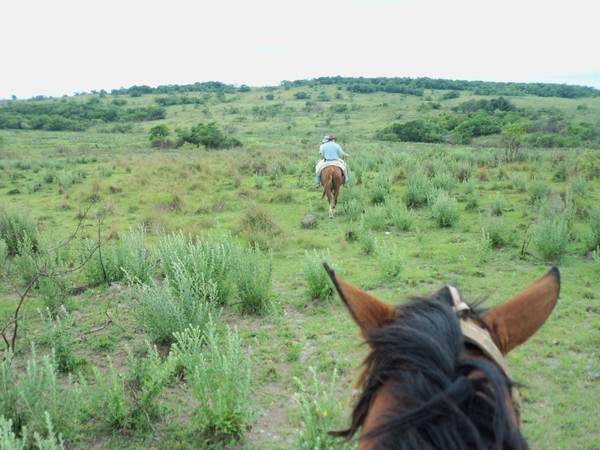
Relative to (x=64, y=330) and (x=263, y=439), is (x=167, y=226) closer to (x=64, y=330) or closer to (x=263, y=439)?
(x=64, y=330)

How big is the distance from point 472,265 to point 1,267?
7.11 meters

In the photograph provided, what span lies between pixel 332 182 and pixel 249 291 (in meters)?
5.67

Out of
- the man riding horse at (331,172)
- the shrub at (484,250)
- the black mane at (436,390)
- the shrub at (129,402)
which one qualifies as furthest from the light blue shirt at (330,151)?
the black mane at (436,390)

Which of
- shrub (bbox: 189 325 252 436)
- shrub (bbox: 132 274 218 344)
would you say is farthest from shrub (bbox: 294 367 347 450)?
shrub (bbox: 132 274 218 344)

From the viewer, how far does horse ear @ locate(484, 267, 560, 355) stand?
4.55 feet

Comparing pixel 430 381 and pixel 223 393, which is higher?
pixel 430 381

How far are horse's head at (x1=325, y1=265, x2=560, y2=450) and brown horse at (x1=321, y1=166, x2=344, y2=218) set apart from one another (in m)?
9.40

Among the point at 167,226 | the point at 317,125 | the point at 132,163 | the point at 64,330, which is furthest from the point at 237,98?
the point at 64,330

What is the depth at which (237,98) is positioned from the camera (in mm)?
72438

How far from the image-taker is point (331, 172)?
10797mm

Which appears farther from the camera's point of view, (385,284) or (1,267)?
(1,267)

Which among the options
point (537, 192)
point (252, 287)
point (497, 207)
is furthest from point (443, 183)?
point (252, 287)

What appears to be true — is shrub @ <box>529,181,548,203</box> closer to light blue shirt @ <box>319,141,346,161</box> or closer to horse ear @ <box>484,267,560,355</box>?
light blue shirt @ <box>319,141,346,161</box>

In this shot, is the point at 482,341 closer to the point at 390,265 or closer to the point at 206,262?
the point at 206,262
